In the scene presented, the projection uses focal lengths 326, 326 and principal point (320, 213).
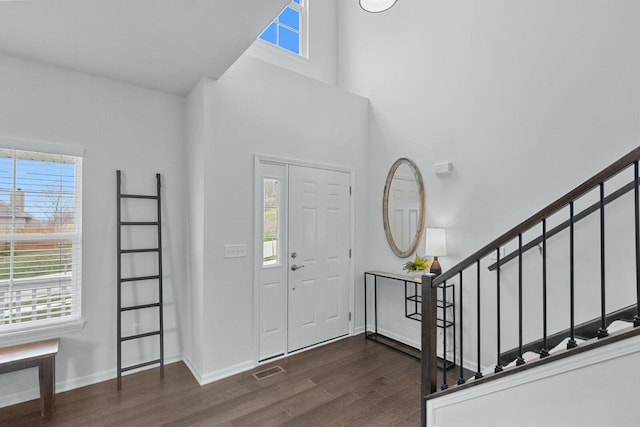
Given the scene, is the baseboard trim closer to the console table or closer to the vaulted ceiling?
the console table

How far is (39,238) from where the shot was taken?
8.91ft

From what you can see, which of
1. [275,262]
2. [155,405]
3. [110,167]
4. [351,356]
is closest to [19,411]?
[155,405]

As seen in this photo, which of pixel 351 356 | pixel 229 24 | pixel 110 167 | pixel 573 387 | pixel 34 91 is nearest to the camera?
pixel 573 387

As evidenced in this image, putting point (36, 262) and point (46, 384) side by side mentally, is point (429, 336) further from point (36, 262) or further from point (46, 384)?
point (36, 262)

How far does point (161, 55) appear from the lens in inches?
103

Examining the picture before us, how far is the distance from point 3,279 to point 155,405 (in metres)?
1.56

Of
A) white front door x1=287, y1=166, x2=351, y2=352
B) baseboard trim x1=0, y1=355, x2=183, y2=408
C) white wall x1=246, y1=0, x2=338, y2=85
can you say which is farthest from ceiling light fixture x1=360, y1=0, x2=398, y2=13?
baseboard trim x1=0, y1=355, x2=183, y2=408

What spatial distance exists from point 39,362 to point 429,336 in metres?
2.84

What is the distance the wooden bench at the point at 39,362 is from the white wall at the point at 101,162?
276mm

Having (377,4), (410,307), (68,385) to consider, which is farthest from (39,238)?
(410,307)

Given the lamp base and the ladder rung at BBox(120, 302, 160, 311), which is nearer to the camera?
the ladder rung at BBox(120, 302, 160, 311)

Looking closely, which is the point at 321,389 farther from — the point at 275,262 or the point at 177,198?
the point at 177,198

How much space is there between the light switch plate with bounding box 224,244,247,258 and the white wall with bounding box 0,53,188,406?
609mm

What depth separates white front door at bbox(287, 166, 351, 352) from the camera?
3561mm
